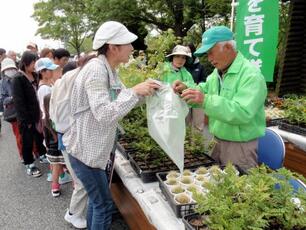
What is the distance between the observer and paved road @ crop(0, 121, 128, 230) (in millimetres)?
3349

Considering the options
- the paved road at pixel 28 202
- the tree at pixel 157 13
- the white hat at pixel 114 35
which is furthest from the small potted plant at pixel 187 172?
the tree at pixel 157 13

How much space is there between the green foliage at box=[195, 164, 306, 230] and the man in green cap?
1.89 feet

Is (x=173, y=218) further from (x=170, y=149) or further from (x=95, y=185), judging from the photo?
(x=95, y=185)

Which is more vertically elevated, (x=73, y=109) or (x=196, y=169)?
(x=73, y=109)

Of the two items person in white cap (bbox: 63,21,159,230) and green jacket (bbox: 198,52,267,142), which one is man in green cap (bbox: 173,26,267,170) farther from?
person in white cap (bbox: 63,21,159,230)

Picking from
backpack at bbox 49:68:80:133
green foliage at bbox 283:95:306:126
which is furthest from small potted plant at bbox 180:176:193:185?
green foliage at bbox 283:95:306:126

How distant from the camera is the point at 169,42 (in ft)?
8.17

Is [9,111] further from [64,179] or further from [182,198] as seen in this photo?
→ [182,198]

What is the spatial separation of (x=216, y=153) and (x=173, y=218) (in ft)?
3.09

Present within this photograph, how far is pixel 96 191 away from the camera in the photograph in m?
2.24

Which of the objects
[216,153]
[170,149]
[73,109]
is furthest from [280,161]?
[73,109]

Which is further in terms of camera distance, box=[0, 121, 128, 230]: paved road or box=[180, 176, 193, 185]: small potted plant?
box=[0, 121, 128, 230]: paved road

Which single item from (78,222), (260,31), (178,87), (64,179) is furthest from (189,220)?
(260,31)

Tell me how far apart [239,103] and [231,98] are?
152mm
